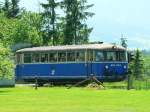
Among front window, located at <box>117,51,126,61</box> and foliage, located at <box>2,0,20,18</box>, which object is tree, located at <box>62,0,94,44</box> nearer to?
foliage, located at <box>2,0,20,18</box>

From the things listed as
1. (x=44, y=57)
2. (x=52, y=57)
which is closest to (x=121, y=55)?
(x=52, y=57)

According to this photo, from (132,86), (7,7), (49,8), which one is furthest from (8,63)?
(7,7)

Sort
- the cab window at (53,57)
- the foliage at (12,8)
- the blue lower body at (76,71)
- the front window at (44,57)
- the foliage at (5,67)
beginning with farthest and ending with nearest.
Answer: the foliage at (12,8) → the front window at (44,57) → the cab window at (53,57) → the blue lower body at (76,71) → the foliage at (5,67)

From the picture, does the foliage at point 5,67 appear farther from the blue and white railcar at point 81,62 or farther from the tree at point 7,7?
the tree at point 7,7

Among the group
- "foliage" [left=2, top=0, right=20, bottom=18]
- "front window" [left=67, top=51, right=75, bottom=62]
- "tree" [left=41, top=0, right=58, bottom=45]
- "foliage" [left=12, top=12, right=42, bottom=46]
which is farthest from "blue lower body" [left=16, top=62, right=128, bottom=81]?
"foliage" [left=2, top=0, right=20, bottom=18]

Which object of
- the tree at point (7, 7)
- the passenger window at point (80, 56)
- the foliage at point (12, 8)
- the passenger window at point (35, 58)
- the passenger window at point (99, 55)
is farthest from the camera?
the foliage at point (12, 8)

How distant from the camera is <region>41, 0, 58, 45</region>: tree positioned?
88006 millimetres

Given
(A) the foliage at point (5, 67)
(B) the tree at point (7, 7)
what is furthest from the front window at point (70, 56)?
(B) the tree at point (7, 7)

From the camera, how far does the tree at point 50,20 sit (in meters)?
88.0

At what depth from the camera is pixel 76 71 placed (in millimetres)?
51031

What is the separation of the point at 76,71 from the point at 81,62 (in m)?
0.92

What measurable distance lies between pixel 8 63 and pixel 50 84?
45.0 feet

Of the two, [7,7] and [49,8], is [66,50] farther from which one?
[7,7]

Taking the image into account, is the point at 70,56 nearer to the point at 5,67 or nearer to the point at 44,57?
the point at 44,57
